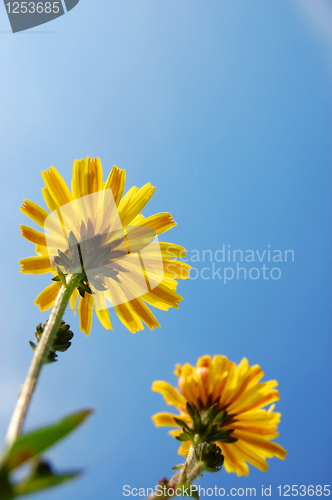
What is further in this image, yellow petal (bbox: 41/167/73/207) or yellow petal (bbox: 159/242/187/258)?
yellow petal (bbox: 159/242/187/258)

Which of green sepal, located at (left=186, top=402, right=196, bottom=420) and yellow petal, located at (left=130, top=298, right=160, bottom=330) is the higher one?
yellow petal, located at (left=130, top=298, right=160, bottom=330)

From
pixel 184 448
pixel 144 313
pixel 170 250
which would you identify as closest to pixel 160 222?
pixel 170 250

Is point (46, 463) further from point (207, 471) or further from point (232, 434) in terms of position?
point (232, 434)

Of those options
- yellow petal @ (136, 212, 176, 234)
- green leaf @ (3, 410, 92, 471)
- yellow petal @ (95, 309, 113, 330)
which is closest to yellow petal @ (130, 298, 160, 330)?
yellow petal @ (95, 309, 113, 330)

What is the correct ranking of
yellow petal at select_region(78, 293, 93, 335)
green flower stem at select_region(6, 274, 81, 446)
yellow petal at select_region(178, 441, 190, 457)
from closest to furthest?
green flower stem at select_region(6, 274, 81, 446)
yellow petal at select_region(178, 441, 190, 457)
yellow petal at select_region(78, 293, 93, 335)

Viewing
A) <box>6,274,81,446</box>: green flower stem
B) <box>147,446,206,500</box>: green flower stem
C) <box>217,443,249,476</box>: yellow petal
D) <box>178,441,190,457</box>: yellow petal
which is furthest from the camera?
<box>178,441,190,457</box>: yellow petal

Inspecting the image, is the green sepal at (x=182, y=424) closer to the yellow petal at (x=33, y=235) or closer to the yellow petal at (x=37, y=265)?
the yellow petal at (x=37, y=265)

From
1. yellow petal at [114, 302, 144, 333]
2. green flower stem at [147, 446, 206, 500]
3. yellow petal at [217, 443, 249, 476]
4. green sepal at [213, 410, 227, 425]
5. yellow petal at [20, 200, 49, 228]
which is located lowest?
green flower stem at [147, 446, 206, 500]

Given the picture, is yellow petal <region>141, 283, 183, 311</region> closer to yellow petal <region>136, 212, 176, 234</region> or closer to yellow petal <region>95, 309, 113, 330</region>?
yellow petal <region>95, 309, 113, 330</region>
